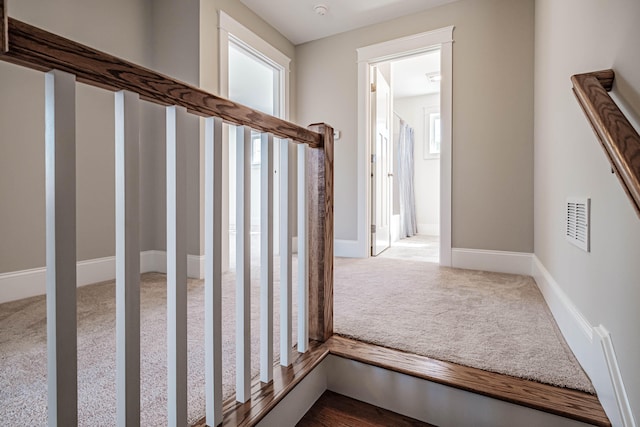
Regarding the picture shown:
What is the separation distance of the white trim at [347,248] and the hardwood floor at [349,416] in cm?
205

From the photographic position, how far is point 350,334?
1.39 metres

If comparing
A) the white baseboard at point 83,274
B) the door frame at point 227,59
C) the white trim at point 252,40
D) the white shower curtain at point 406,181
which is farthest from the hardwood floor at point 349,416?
the white shower curtain at point 406,181

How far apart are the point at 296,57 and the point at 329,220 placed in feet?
9.37

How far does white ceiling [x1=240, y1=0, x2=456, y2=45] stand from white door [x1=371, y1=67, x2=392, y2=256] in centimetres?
50

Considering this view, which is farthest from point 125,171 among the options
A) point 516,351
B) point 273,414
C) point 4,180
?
point 4,180

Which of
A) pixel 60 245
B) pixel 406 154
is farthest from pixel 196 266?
pixel 406 154

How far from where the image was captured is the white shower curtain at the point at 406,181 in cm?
512

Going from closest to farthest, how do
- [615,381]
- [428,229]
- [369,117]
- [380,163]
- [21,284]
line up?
[615,381]
[21,284]
[369,117]
[380,163]
[428,229]

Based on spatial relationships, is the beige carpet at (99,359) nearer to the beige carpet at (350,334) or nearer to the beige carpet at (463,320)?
the beige carpet at (350,334)

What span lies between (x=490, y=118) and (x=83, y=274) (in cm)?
332

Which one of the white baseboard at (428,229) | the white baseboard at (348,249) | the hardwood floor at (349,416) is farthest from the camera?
the white baseboard at (428,229)

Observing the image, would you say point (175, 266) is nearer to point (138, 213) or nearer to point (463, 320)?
point (138, 213)

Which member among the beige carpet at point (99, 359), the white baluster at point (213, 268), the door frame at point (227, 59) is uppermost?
the door frame at point (227, 59)

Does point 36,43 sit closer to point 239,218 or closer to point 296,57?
point 239,218
